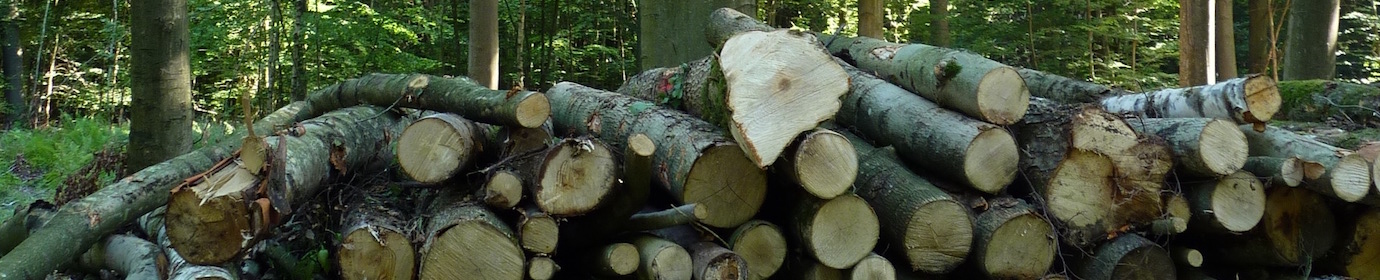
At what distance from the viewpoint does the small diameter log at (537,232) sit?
12.3 ft

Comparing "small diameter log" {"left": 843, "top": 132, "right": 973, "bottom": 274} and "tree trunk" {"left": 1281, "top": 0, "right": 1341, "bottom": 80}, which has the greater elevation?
"tree trunk" {"left": 1281, "top": 0, "right": 1341, "bottom": 80}

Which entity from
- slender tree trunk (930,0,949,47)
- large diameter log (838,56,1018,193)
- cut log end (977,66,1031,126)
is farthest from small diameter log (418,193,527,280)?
slender tree trunk (930,0,949,47)

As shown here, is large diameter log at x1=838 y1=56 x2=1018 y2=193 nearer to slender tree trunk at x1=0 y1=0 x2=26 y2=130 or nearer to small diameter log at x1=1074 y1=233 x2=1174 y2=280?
small diameter log at x1=1074 y1=233 x2=1174 y2=280

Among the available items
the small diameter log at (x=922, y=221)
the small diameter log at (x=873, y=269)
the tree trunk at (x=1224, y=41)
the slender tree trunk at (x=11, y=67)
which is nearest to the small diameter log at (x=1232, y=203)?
the small diameter log at (x=922, y=221)

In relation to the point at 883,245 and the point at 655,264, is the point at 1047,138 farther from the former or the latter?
the point at 655,264


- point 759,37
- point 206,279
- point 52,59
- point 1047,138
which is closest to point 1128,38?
point 1047,138

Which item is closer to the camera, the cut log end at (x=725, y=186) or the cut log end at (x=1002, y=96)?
the cut log end at (x=725, y=186)

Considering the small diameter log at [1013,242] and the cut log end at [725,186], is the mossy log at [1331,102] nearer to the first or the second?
the small diameter log at [1013,242]

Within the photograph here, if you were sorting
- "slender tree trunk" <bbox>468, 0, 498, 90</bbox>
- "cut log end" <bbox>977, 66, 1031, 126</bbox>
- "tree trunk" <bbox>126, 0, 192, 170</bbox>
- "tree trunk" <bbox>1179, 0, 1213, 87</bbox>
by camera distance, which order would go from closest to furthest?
1. "cut log end" <bbox>977, 66, 1031, 126</bbox>
2. "tree trunk" <bbox>126, 0, 192, 170</bbox>
3. "tree trunk" <bbox>1179, 0, 1213, 87</bbox>
4. "slender tree trunk" <bbox>468, 0, 498, 90</bbox>

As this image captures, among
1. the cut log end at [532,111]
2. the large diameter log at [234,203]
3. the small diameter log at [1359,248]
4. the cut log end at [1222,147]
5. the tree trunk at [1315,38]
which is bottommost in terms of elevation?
the small diameter log at [1359,248]

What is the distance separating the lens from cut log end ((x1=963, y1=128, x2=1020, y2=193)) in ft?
12.8

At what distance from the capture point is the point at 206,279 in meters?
3.48

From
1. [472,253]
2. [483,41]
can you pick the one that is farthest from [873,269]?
[483,41]

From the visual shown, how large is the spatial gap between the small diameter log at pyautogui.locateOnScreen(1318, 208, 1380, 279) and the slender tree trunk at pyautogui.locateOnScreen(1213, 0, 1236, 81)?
940 centimetres
